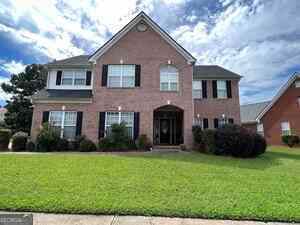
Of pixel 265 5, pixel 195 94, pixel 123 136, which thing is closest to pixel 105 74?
pixel 123 136

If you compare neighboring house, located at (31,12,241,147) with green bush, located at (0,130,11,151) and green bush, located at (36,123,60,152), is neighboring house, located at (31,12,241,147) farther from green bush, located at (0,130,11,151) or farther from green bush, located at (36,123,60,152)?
green bush, located at (0,130,11,151)

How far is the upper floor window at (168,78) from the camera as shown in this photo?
53.7 feet

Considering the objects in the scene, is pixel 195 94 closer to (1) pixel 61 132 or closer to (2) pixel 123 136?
(2) pixel 123 136

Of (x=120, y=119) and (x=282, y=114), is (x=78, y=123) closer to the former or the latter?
(x=120, y=119)

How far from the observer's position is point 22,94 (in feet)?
103

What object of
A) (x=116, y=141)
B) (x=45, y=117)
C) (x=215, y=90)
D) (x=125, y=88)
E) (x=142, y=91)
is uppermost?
(x=215, y=90)

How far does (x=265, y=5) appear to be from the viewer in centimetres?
1234

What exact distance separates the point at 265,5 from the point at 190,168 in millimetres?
10426

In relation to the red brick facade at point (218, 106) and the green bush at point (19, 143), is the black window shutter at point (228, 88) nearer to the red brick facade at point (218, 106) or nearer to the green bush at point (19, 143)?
the red brick facade at point (218, 106)

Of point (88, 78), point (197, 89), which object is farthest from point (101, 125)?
point (197, 89)

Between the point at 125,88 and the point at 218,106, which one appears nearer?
the point at 125,88

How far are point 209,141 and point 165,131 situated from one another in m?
5.29

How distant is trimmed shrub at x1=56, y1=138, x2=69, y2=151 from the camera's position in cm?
1456

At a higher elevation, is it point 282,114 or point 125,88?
point 125,88
